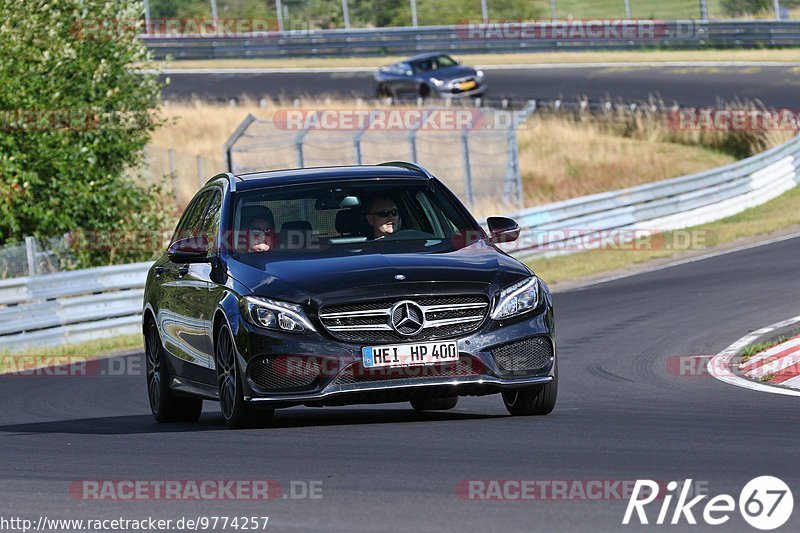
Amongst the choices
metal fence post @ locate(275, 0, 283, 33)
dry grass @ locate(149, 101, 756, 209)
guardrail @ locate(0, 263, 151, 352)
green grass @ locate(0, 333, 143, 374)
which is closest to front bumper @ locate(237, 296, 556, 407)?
green grass @ locate(0, 333, 143, 374)

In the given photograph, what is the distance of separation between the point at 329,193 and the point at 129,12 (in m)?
16.0

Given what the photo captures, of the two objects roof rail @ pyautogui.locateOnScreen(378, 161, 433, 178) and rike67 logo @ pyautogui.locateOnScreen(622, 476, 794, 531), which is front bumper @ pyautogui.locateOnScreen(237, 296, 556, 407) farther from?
rike67 logo @ pyautogui.locateOnScreen(622, 476, 794, 531)

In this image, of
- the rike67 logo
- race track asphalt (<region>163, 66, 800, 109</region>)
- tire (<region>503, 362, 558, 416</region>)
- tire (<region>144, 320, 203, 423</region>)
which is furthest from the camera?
race track asphalt (<region>163, 66, 800, 109</region>)

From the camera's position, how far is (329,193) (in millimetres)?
9953

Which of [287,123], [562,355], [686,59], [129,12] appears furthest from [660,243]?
[686,59]

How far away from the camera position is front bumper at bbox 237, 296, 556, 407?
859 cm

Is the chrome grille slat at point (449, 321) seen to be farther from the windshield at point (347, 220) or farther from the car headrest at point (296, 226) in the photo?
the car headrest at point (296, 226)

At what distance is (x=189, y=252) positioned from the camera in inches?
384

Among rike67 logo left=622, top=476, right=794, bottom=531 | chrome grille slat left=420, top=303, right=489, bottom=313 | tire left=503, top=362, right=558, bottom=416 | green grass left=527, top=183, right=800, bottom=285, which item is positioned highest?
chrome grille slat left=420, top=303, right=489, bottom=313

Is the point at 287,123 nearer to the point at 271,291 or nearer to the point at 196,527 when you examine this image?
the point at 271,291

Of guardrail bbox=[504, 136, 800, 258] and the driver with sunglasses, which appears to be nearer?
the driver with sunglasses

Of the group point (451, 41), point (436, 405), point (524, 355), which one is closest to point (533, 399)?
point (524, 355)

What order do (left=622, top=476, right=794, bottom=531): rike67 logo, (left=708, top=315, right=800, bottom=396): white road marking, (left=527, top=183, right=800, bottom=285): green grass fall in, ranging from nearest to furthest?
(left=622, top=476, right=794, bottom=531): rike67 logo < (left=708, top=315, right=800, bottom=396): white road marking < (left=527, top=183, right=800, bottom=285): green grass

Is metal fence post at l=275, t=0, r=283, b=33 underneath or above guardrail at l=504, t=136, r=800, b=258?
above
